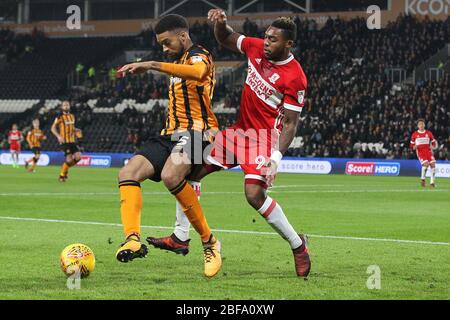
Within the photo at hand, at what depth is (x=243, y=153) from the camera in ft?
29.5

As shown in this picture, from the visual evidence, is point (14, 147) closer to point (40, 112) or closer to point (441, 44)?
point (40, 112)

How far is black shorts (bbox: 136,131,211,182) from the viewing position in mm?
9023

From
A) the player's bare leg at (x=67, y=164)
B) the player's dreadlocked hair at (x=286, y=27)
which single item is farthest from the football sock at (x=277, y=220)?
the player's bare leg at (x=67, y=164)

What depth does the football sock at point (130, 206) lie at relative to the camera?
8656 millimetres

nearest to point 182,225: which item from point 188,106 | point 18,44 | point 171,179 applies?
point 171,179

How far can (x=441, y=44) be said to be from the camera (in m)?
42.9

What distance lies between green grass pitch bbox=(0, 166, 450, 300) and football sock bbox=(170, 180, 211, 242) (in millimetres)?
Result: 408

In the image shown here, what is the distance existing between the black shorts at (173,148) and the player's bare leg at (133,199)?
70 millimetres

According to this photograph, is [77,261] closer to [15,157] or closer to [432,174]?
[432,174]

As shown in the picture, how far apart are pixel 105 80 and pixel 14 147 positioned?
398 inches

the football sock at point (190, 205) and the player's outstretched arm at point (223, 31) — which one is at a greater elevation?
the player's outstretched arm at point (223, 31)

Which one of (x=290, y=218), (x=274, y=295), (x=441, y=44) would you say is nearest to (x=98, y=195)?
(x=290, y=218)

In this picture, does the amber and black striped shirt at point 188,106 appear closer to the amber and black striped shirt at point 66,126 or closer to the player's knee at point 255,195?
the player's knee at point 255,195

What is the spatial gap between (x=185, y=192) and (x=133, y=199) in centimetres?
53
